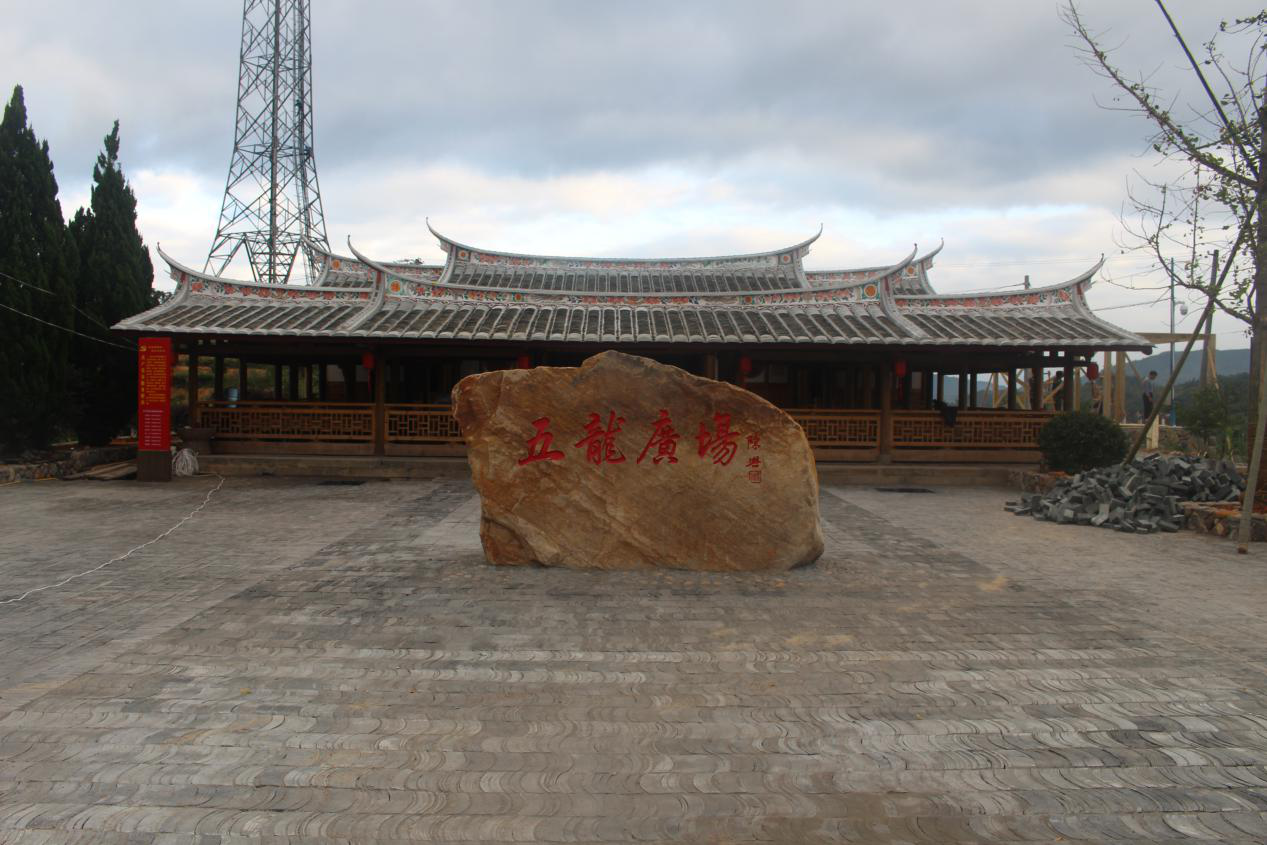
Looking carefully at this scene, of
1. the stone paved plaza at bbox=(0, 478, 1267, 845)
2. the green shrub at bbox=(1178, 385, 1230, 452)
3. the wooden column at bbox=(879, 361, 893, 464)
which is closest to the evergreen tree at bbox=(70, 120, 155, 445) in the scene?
the stone paved plaza at bbox=(0, 478, 1267, 845)

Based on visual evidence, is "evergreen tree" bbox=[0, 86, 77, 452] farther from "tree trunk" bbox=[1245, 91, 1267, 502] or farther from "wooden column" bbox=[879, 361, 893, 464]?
"tree trunk" bbox=[1245, 91, 1267, 502]

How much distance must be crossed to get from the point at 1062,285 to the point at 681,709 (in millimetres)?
13986

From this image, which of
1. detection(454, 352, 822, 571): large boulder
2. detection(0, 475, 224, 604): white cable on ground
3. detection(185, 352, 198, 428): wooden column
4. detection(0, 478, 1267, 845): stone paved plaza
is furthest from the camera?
detection(185, 352, 198, 428): wooden column

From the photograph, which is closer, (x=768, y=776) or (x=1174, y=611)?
(x=768, y=776)

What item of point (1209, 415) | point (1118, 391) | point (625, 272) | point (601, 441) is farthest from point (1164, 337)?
point (601, 441)

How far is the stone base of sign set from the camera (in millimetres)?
11766

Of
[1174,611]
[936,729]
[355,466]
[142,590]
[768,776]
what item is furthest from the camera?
[355,466]

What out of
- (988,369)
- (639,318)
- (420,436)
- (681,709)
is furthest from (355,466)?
(988,369)

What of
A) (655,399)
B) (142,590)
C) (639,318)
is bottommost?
(142,590)

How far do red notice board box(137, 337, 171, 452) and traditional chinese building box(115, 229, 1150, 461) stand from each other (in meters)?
0.33

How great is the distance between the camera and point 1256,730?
3240 millimetres

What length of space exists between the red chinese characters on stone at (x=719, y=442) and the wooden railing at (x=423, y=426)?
7867mm

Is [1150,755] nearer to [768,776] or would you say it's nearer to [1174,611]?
[768,776]

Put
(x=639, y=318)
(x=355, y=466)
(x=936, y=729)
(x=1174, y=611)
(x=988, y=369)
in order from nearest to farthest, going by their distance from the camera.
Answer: (x=936, y=729), (x=1174, y=611), (x=355, y=466), (x=639, y=318), (x=988, y=369)
